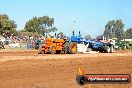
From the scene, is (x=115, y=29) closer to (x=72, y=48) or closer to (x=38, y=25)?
(x=38, y=25)

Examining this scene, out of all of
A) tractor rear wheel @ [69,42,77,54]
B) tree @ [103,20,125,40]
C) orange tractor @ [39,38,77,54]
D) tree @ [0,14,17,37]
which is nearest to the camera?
orange tractor @ [39,38,77,54]

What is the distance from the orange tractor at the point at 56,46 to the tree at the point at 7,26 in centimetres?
4357

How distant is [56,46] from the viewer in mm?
30422

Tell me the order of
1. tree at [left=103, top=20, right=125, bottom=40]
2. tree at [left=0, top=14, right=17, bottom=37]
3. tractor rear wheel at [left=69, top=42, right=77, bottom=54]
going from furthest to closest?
tree at [left=103, top=20, right=125, bottom=40] < tree at [left=0, top=14, right=17, bottom=37] < tractor rear wheel at [left=69, top=42, right=77, bottom=54]

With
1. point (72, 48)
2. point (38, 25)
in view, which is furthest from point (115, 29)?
point (72, 48)

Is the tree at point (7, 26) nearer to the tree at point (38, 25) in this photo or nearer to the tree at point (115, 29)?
the tree at point (38, 25)

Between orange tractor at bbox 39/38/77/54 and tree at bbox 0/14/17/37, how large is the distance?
143ft

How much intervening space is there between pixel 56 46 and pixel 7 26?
47168mm

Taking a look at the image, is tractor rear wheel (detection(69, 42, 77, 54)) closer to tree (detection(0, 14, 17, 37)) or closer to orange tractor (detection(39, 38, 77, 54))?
orange tractor (detection(39, 38, 77, 54))

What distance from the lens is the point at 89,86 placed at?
1041 centimetres

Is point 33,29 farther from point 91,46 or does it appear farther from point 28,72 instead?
point 28,72

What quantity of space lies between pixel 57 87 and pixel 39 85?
66 centimetres

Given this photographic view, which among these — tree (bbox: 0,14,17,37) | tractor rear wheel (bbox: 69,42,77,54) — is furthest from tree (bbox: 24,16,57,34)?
tractor rear wheel (bbox: 69,42,77,54)

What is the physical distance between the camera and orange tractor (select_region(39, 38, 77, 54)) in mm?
30266
